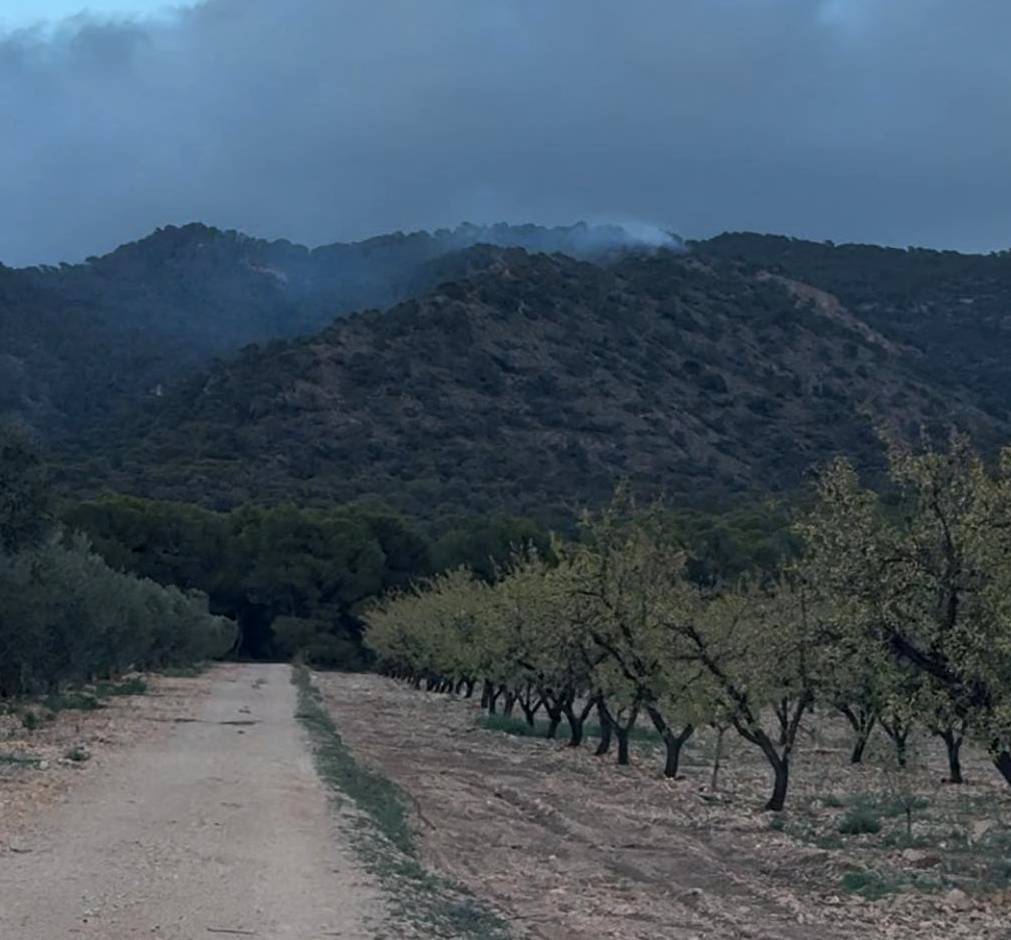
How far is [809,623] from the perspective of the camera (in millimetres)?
18172

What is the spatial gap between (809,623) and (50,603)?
27.1 m

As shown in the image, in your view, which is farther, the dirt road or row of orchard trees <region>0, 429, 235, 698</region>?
row of orchard trees <region>0, 429, 235, 698</region>

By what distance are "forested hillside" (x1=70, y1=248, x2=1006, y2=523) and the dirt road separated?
3271 inches

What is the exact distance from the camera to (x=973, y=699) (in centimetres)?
1560

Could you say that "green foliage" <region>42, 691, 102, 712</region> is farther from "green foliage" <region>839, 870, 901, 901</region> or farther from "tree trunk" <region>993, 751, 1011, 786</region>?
"tree trunk" <region>993, 751, 1011, 786</region>

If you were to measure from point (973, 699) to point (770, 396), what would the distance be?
424 ft

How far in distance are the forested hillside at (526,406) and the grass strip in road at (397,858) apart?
79644 mm

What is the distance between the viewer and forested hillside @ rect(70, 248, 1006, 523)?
122 metres

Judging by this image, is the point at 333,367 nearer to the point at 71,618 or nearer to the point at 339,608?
the point at 339,608

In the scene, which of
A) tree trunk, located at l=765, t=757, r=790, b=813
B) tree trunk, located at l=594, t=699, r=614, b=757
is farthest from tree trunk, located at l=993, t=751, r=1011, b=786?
tree trunk, located at l=594, t=699, r=614, b=757

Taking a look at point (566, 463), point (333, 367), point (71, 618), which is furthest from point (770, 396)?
point (71, 618)

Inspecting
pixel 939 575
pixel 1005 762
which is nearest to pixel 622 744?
pixel 1005 762

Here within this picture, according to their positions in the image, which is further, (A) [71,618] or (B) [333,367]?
(B) [333,367]

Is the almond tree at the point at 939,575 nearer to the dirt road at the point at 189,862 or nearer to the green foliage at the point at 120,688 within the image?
the dirt road at the point at 189,862
